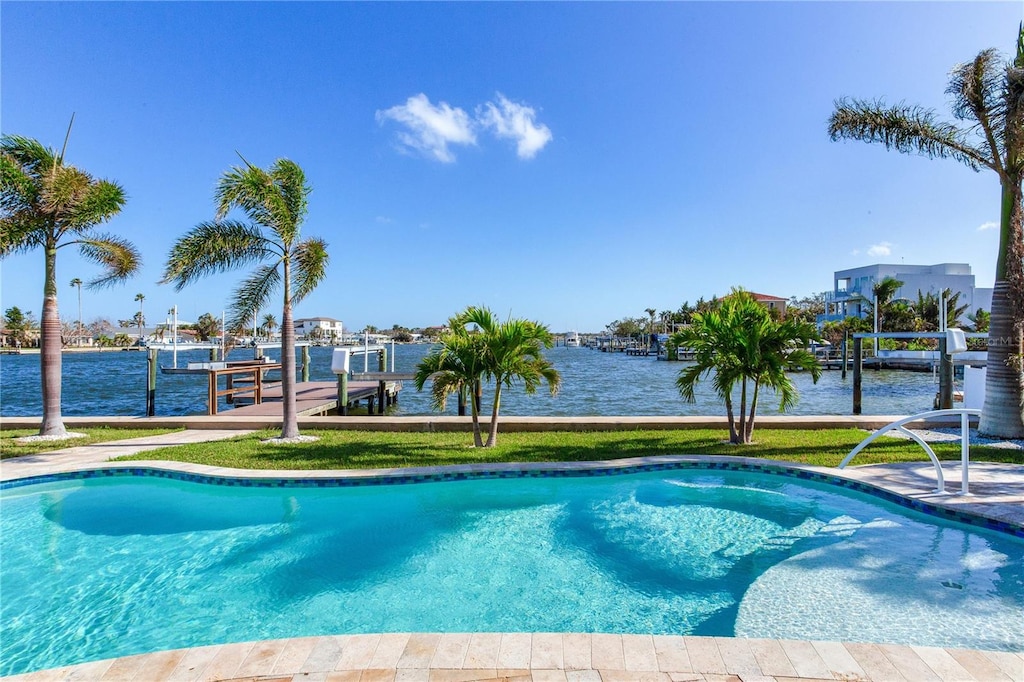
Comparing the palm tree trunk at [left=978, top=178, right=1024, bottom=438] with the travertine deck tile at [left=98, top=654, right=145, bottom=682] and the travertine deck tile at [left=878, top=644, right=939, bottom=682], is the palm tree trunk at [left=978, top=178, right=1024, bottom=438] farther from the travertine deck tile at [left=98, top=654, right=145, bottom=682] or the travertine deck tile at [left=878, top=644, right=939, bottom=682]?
Result: the travertine deck tile at [left=98, top=654, right=145, bottom=682]

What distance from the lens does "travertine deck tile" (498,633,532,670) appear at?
2.74 metres

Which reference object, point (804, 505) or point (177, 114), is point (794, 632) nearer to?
point (804, 505)

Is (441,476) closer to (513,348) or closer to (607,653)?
(513,348)

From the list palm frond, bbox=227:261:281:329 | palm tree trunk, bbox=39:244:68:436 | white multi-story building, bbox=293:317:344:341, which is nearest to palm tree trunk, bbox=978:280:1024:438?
palm frond, bbox=227:261:281:329

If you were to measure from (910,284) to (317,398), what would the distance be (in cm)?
7291

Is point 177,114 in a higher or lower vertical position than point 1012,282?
higher

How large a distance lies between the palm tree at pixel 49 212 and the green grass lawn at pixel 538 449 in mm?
3620

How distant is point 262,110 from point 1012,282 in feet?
59.3

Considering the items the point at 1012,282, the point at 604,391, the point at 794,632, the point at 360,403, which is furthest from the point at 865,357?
the point at 794,632

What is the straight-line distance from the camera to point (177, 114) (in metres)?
12.1

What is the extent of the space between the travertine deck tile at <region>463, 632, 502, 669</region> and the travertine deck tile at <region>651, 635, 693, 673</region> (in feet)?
3.12

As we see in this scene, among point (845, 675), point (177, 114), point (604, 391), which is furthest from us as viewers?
point (604, 391)

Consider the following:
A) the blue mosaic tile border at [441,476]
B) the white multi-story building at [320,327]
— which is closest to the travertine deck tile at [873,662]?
the blue mosaic tile border at [441,476]

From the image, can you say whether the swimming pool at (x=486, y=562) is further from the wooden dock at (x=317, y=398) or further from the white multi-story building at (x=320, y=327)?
the white multi-story building at (x=320, y=327)
